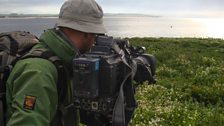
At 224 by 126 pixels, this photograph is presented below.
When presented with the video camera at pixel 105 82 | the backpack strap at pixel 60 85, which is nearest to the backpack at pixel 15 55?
the backpack strap at pixel 60 85

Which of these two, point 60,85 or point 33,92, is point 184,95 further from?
point 33,92

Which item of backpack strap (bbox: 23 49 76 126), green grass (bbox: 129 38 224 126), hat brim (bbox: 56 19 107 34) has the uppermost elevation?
hat brim (bbox: 56 19 107 34)

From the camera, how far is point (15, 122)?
3.44m

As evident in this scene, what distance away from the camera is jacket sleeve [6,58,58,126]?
11.4 feet

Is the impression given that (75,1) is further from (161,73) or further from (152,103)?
(161,73)

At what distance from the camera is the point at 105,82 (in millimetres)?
3730

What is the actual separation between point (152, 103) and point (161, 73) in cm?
628

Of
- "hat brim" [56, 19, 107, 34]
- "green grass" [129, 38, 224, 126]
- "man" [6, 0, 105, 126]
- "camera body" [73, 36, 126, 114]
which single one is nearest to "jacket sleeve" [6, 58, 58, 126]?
"man" [6, 0, 105, 126]

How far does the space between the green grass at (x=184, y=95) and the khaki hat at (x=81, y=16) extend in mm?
6596

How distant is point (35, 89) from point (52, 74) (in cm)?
25

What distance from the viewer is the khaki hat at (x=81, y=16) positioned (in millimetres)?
3975

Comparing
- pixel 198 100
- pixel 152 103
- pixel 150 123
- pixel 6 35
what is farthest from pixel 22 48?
pixel 198 100

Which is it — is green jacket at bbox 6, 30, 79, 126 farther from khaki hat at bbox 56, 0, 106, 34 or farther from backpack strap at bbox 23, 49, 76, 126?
khaki hat at bbox 56, 0, 106, 34

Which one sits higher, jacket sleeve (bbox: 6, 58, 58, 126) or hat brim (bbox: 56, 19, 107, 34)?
hat brim (bbox: 56, 19, 107, 34)
